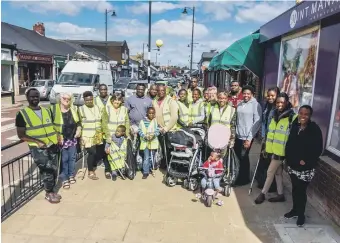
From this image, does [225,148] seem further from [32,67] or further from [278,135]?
[32,67]

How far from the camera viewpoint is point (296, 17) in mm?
5961

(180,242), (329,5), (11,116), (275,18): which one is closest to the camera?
(180,242)

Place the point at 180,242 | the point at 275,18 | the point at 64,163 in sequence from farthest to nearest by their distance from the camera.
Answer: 1. the point at 275,18
2. the point at 64,163
3. the point at 180,242

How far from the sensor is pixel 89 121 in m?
5.73

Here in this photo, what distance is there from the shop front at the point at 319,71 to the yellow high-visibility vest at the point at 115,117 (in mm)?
3392

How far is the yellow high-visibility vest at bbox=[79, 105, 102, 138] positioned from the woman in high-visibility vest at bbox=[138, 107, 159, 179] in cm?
84

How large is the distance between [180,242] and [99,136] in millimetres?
2813

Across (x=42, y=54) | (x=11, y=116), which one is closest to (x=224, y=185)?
(x=11, y=116)

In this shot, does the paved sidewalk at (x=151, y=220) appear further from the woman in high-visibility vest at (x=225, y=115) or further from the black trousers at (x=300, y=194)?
the woman in high-visibility vest at (x=225, y=115)

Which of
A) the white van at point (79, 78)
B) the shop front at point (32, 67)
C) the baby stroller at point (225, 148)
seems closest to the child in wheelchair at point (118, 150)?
the baby stroller at point (225, 148)

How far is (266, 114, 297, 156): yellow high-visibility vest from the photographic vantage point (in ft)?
15.0

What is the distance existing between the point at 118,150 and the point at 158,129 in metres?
0.88

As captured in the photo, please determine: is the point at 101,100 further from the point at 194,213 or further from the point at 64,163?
the point at 194,213

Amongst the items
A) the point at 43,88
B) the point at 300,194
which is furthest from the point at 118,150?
the point at 43,88
